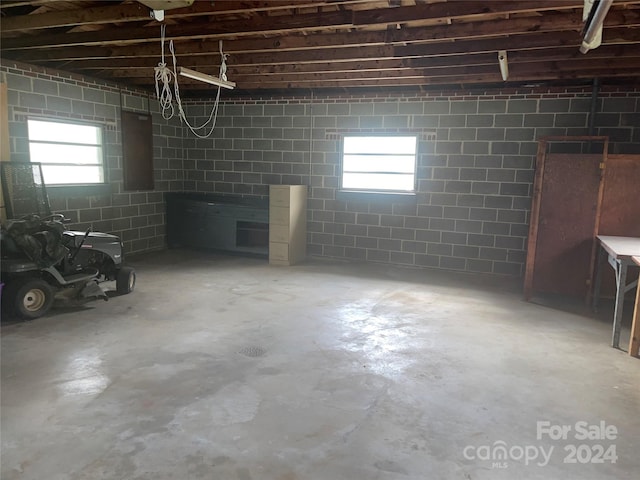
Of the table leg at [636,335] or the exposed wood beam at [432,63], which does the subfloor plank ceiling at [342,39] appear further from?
the table leg at [636,335]

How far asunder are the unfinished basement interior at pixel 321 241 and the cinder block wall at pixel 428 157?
0.03 m

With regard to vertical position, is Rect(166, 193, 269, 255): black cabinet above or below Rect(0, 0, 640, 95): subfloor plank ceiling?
below

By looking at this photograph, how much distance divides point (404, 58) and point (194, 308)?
366 cm

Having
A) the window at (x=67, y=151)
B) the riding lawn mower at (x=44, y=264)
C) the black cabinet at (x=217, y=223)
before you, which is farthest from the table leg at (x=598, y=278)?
the window at (x=67, y=151)

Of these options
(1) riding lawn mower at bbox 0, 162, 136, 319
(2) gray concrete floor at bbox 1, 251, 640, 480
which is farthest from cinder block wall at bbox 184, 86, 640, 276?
(1) riding lawn mower at bbox 0, 162, 136, 319

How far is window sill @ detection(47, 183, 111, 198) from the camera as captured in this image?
19.6 ft

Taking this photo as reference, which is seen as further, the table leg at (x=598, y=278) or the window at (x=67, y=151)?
the window at (x=67, y=151)

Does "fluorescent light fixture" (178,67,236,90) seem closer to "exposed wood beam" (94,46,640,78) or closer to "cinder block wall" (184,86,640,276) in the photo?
"exposed wood beam" (94,46,640,78)

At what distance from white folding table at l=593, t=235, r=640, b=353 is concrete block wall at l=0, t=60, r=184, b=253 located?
6.50 metres

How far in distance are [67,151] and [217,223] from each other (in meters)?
2.39

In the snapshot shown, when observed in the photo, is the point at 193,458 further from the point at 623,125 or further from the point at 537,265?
the point at 623,125

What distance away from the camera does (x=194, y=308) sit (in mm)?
4715

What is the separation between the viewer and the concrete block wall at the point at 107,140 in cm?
551

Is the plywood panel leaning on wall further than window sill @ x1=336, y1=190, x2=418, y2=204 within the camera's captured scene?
No
